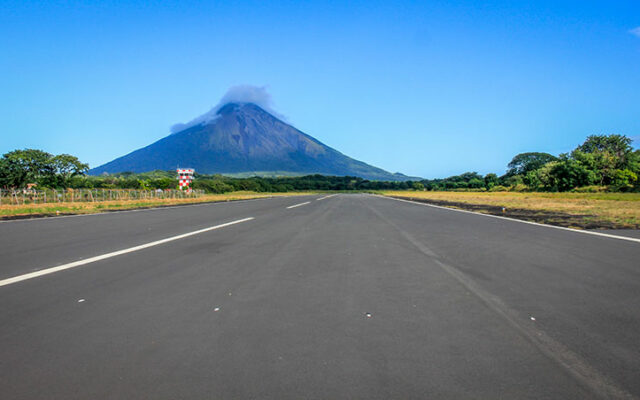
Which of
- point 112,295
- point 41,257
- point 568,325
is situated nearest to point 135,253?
point 41,257

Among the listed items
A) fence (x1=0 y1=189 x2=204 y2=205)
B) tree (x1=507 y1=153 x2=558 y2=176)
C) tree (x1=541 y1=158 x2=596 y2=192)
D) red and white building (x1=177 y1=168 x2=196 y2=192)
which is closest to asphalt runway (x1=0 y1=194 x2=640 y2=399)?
fence (x1=0 y1=189 x2=204 y2=205)

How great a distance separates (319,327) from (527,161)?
498ft

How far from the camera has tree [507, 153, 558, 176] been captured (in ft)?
417

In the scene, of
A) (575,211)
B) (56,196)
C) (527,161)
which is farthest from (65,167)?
(527,161)

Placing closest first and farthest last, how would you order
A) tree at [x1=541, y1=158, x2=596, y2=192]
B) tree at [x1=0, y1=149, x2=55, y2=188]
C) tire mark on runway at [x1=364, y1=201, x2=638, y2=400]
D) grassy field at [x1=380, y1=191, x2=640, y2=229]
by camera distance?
tire mark on runway at [x1=364, y1=201, x2=638, y2=400]
grassy field at [x1=380, y1=191, x2=640, y2=229]
tree at [x1=0, y1=149, x2=55, y2=188]
tree at [x1=541, y1=158, x2=596, y2=192]

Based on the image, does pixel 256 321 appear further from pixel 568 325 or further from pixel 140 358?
pixel 568 325

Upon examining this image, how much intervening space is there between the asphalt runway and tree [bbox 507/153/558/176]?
140 meters

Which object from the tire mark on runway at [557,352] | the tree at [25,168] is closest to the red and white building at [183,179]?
the tree at [25,168]

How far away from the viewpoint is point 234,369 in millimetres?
2227

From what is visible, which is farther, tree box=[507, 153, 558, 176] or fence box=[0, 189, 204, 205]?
tree box=[507, 153, 558, 176]

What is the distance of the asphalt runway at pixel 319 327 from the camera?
2.07 meters

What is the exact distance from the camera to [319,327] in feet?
9.57

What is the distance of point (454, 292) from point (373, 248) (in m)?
3.10

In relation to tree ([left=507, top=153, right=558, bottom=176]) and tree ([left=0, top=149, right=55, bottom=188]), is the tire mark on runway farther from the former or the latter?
tree ([left=507, top=153, right=558, bottom=176])
